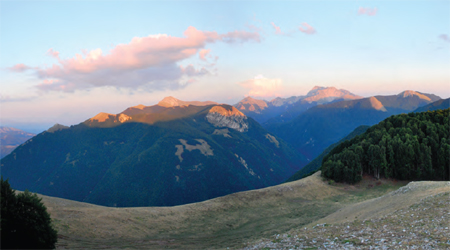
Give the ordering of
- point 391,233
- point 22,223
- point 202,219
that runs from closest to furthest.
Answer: point 391,233 < point 22,223 < point 202,219

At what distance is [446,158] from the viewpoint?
Result: 72.1 m

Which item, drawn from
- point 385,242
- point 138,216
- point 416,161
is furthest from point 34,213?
point 416,161

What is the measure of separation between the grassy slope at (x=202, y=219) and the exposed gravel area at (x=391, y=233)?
28.3ft

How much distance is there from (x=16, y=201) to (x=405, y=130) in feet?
321

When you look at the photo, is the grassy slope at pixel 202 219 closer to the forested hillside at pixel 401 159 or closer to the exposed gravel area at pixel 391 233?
the forested hillside at pixel 401 159

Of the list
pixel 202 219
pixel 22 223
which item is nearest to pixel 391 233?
pixel 202 219

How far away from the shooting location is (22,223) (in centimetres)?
2500

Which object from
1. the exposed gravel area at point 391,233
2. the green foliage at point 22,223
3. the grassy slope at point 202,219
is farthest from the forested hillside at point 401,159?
the green foliage at point 22,223

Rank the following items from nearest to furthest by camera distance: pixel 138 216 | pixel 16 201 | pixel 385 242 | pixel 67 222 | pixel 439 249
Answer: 1. pixel 439 249
2. pixel 385 242
3. pixel 16 201
4. pixel 67 222
5. pixel 138 216

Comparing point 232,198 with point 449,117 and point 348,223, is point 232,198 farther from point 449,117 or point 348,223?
point 449,117

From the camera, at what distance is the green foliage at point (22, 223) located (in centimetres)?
2438

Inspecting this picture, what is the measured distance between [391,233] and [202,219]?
32.5 m

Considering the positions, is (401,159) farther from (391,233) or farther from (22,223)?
(22,223)

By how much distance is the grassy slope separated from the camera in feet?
116
